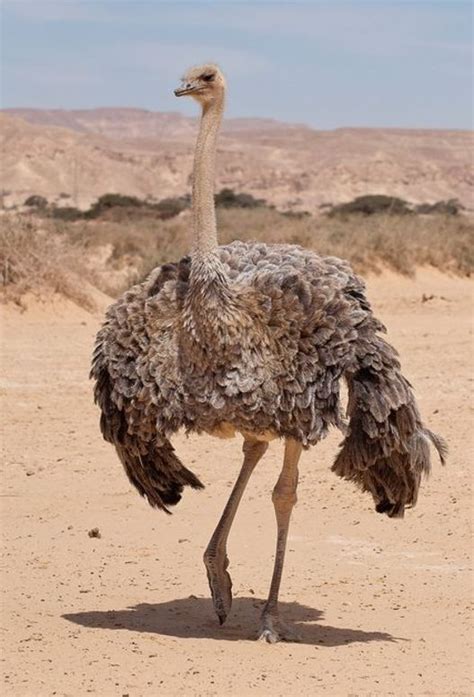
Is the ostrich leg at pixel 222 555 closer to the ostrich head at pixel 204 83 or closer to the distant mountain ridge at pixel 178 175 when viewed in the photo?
the ostrich head at pixel 204 83

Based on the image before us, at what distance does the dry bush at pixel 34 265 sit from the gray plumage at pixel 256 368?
393 inches

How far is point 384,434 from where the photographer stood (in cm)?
593

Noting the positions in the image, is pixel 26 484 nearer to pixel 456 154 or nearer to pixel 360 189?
pixel 360 189

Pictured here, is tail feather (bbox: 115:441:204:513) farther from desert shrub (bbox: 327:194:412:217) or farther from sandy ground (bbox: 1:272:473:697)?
desert shrub (bbox: 327:194:412:217)

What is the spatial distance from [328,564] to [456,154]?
4637 inches

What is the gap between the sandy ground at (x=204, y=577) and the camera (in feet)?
17.7

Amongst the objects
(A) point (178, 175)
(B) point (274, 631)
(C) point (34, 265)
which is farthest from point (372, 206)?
(A) point (178, 175)

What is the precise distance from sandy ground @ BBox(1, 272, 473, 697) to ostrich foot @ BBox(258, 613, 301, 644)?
0.28 ft

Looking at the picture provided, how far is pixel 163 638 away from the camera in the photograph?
589cm

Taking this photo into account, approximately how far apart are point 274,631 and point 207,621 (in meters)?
0.44

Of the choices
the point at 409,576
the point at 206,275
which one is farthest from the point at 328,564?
the point at 206,275

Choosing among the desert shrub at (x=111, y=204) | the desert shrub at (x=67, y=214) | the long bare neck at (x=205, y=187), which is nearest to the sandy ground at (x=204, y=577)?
the long bare neck at (x=205, y=187)

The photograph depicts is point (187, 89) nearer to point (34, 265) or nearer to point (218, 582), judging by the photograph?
point (218, 582)

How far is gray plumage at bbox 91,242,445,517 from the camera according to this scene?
18.8ft
